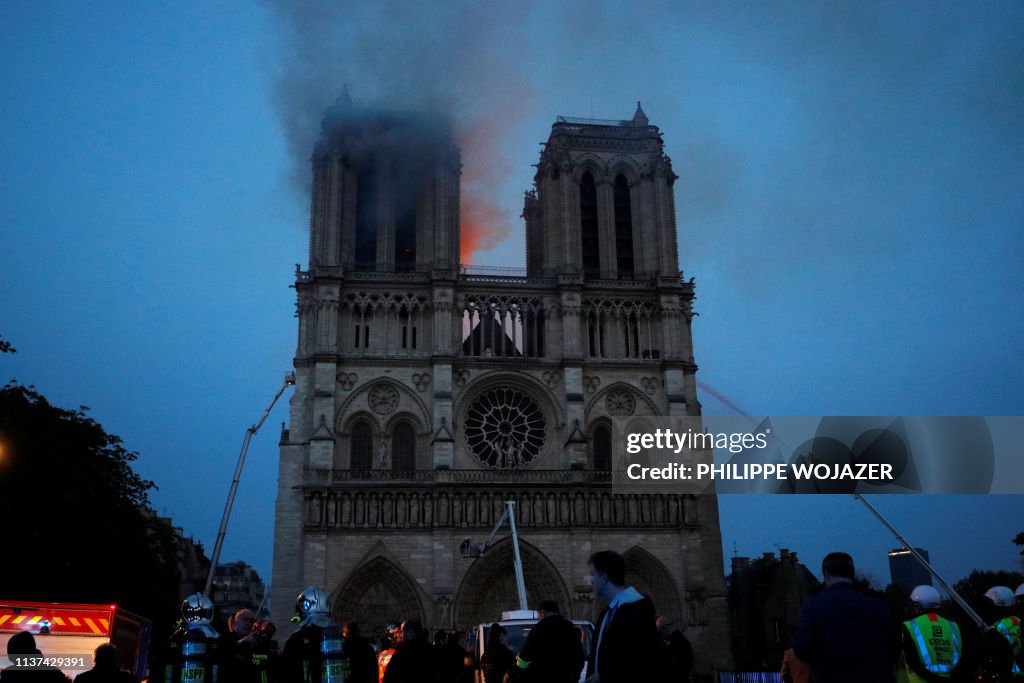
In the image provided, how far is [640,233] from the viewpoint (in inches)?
1795

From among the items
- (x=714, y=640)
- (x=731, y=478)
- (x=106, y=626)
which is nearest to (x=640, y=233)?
(x=731, y=478)

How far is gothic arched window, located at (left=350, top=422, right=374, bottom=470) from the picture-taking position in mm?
40656

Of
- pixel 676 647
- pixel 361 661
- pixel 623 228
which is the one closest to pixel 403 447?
pixel 623 228

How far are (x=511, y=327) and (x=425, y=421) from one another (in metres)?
5.82

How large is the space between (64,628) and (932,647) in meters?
14.3

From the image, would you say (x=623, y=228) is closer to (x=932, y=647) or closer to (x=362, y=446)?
(x=362, y=446)

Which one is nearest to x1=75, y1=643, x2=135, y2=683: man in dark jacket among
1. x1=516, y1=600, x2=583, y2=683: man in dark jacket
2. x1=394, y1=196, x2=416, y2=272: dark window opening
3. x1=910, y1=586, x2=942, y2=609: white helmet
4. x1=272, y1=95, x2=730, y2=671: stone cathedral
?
x1=516, y1=600, x2=583, y2=683: man in dark jacket

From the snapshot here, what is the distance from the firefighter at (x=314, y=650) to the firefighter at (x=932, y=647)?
4.16 m

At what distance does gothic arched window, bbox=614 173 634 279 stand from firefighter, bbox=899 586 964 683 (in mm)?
38393

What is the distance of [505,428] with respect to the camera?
4228cm

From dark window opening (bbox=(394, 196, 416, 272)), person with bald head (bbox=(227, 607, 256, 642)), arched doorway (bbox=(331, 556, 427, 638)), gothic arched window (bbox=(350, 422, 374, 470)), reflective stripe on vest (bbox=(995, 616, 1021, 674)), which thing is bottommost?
reflective stripe on vest (bbox=(995, 616, 1021, 674))

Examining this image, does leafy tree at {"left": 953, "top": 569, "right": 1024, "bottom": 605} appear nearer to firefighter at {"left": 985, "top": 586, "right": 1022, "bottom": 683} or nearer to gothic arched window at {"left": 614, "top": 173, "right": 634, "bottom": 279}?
gothic arched window at {"left": 614, "top": 173, "right": 634, "bottom": 279}

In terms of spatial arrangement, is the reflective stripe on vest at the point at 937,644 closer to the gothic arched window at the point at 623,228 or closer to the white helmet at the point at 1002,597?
the white helmet at the point at 1002,597

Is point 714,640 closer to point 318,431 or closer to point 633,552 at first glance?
point 633,552
